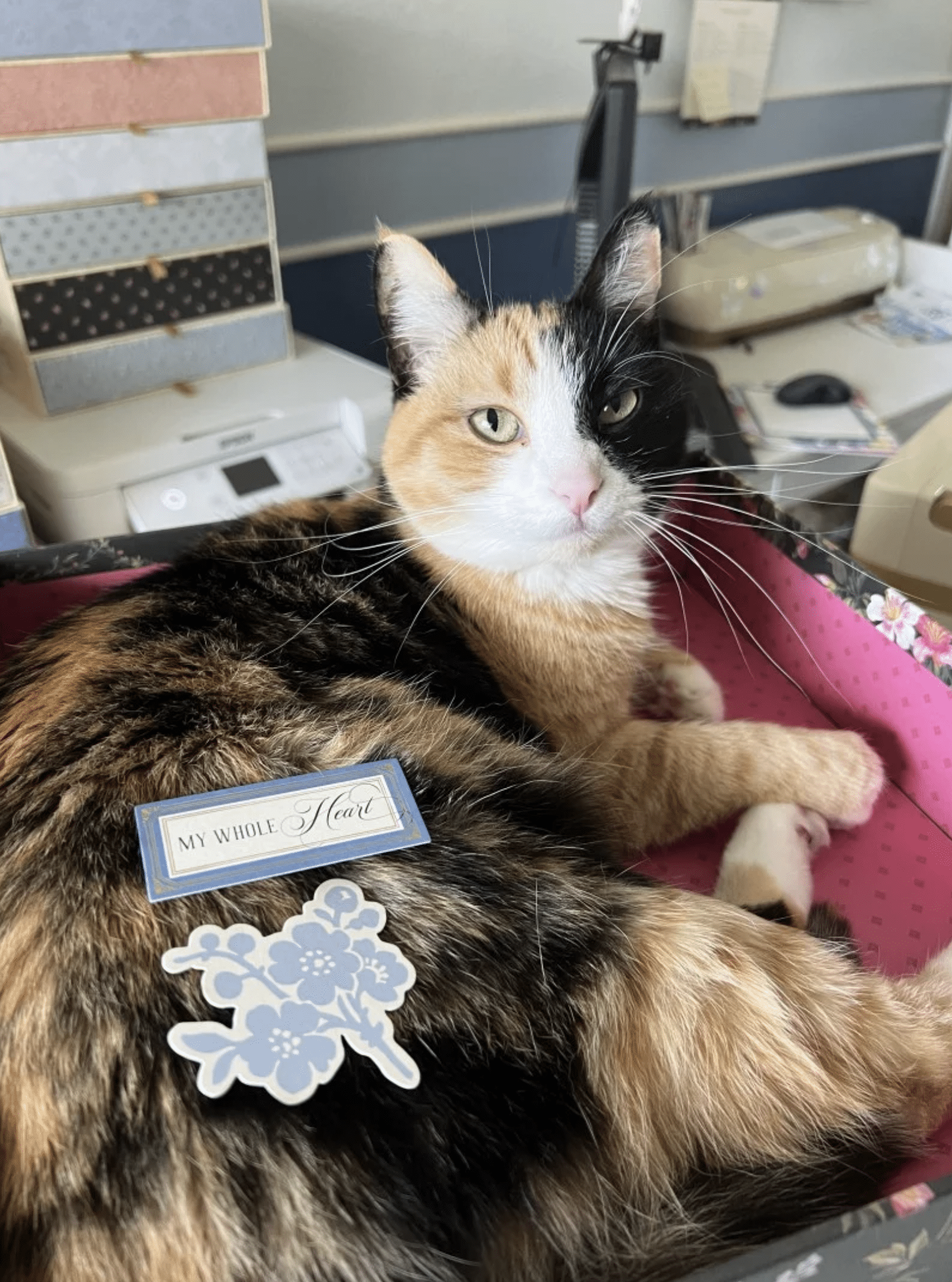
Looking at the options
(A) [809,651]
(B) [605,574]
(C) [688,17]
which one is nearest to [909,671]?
(A) [809,651]

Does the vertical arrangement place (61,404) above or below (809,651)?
above

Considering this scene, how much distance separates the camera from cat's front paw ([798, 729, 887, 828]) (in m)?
0.99

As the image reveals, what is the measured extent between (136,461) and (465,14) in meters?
1.31

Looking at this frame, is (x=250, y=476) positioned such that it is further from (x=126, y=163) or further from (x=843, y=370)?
(x=843, y=370)

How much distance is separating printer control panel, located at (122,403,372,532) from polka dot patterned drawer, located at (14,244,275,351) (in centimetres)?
25

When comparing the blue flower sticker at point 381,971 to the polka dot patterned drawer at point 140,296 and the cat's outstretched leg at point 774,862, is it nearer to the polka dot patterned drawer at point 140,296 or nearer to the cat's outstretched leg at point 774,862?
the cat's outstretched leg at point 774,862

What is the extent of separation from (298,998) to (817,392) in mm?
1706

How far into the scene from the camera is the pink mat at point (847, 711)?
3.06ft

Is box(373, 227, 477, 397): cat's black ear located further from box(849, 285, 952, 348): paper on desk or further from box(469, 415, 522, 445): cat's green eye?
box(849, 285, 952, 348): paper on desk

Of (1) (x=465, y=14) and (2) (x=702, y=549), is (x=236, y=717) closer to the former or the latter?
(2) (x=702, y=549)

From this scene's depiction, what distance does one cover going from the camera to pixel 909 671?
999 mm

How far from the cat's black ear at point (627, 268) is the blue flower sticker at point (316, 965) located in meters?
0.75

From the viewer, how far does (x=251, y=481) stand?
4.57 ft

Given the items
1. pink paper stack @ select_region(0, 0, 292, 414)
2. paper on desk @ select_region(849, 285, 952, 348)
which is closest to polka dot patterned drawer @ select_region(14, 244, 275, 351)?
pink paper stack @ select_region(0, 0, 292, 414)
